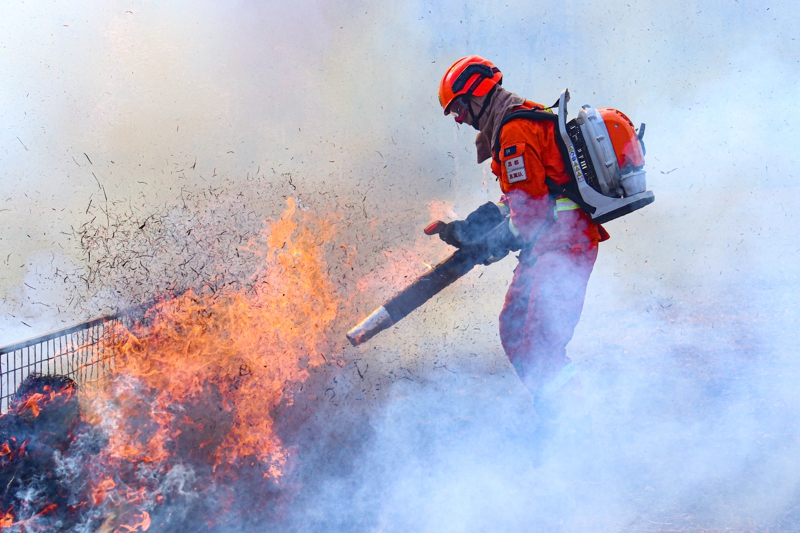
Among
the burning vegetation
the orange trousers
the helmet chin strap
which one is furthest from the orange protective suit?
the burning vegetation

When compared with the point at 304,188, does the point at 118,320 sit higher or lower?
lower

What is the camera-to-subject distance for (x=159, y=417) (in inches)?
149

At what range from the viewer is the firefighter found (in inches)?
130

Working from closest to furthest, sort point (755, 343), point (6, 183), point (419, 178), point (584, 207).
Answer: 1. point (584, 207)
2. point (755, 343)
3. point (6, 183)
4. point (419, 178)

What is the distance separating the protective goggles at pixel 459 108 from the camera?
3546 mm

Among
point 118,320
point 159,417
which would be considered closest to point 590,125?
point 159,417

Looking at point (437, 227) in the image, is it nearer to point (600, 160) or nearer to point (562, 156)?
point (562, 156)

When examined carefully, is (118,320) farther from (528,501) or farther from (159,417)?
(528,501)

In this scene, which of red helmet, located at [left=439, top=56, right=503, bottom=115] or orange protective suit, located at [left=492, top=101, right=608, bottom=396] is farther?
red helmet, located at [left=439, top=56, right=503, bottom=115]

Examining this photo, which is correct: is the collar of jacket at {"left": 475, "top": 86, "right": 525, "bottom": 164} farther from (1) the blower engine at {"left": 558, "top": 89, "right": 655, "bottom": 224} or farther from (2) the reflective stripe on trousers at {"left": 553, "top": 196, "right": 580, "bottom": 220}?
(2) the reflective stripe on trousers at {"left": 553, "top": 196, "right": 580, "bottom": 220}

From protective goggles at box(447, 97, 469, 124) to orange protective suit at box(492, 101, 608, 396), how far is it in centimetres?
43

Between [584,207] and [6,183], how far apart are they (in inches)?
281

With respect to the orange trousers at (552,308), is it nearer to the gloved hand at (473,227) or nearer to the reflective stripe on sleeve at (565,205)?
the reflective stripe on sleeve at (565,205)

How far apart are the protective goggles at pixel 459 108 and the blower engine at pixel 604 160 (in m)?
0.67
